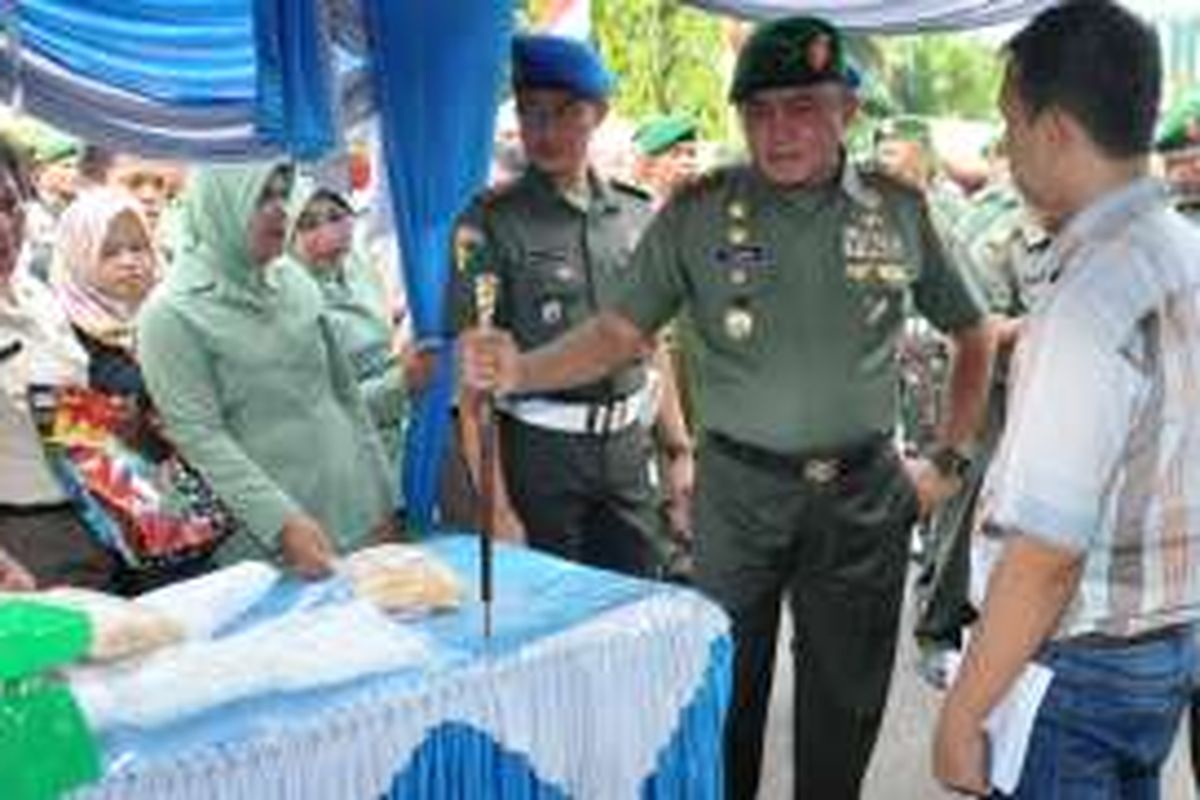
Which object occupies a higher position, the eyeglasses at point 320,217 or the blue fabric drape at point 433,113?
the blue fabric drape at point 433,113

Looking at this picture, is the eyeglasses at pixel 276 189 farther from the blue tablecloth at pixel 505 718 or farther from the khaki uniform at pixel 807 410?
the blue tablecloth at pixel 505 718

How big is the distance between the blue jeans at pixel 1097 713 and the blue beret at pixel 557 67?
167 cm

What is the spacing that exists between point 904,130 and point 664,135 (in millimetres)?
928

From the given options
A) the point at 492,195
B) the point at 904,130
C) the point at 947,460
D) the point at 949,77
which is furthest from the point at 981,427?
the point at 949,77

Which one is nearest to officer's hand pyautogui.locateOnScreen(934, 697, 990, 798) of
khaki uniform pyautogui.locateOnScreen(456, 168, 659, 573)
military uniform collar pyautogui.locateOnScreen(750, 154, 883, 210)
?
military uniform collar pyautogui.locateOnScreen(750, 154, 883, 210)

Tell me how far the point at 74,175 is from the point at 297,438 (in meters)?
2.96

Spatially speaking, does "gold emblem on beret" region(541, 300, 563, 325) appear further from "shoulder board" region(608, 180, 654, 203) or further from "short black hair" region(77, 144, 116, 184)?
"short black hair" region(77, 144, 116, 184)

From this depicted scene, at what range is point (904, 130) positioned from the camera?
6.11 m

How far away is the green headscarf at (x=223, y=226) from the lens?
110 inches

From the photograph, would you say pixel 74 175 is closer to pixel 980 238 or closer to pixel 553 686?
pixel 980 238

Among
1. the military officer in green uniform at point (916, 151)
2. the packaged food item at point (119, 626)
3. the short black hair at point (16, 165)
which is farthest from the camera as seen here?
the military officer in green uniform at point (916, 151)

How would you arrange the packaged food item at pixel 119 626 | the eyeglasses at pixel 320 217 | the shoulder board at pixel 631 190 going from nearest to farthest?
the packaged food item at pixel 119 626
the shoulder board at pixel 631 190
the eyeglasses at pixel 320 217

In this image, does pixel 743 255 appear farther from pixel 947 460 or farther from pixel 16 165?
pixel 16 165

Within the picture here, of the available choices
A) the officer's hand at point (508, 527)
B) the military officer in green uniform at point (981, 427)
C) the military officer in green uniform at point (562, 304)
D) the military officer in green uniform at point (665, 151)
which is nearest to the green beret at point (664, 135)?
the military officer in green uniform at point (665, 151)
